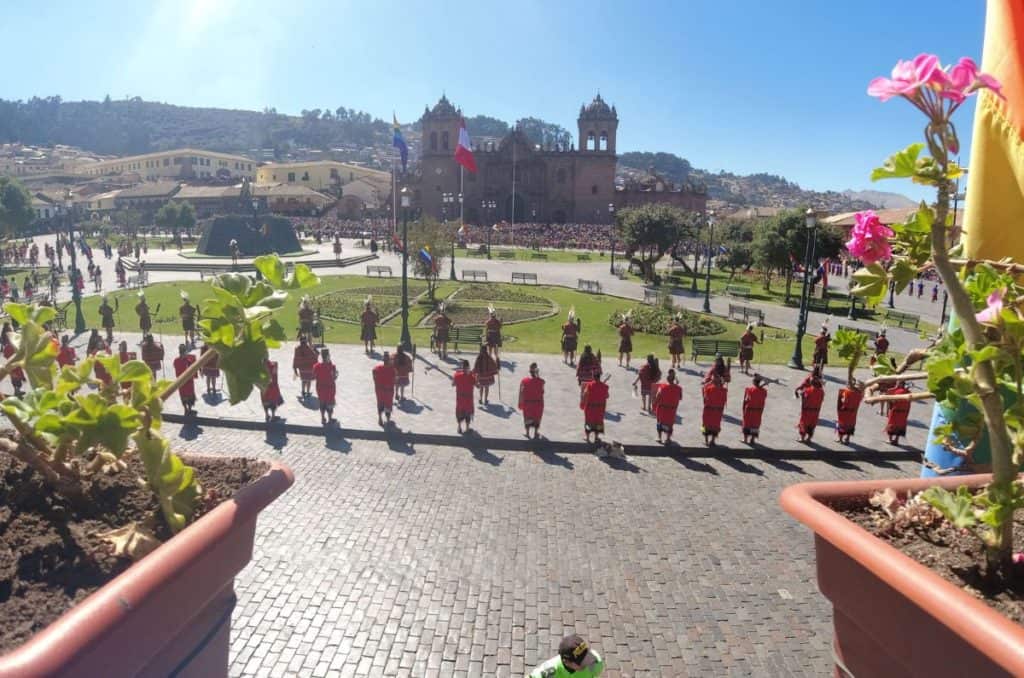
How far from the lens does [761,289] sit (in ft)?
112

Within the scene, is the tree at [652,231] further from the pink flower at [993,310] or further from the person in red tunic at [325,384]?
the pink flower at [993,310]

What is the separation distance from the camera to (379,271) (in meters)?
31.2

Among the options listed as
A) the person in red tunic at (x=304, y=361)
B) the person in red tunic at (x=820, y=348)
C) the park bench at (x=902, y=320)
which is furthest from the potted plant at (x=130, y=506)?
the park bench at (x=902, y=320)

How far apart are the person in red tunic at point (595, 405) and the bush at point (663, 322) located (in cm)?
1080

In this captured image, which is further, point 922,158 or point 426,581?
point 426,581

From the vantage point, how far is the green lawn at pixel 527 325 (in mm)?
18061

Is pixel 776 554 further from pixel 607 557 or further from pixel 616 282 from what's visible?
pixel 616 282

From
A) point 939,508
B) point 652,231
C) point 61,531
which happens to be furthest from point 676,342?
point 652,231

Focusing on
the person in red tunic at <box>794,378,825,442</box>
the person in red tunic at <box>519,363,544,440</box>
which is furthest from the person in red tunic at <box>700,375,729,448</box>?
the person in red tunic at <box>519,363,544,440</box>

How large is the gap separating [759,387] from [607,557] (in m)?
4.71

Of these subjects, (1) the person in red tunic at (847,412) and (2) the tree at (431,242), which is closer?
(1) the person in red tunic at (847,412)

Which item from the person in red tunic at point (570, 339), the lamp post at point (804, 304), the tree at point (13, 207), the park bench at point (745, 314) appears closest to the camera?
the lamp post at point (804, 304)

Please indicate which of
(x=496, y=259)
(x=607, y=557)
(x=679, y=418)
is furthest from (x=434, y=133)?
(x=607, y=557)

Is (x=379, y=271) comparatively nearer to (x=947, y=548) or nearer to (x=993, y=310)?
(x=947, y=548)
